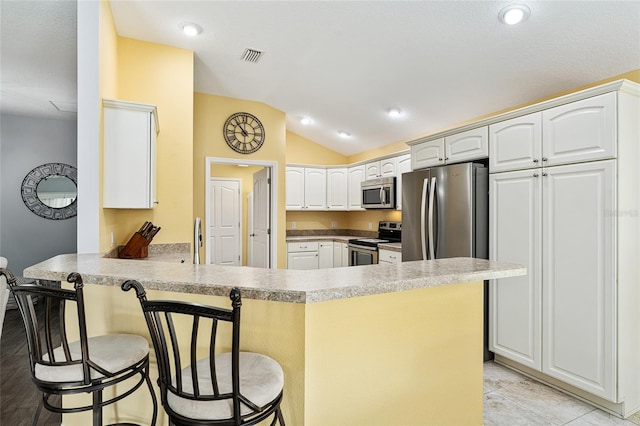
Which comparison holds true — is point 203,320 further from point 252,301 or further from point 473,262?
point 473,262

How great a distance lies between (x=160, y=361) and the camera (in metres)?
1.18

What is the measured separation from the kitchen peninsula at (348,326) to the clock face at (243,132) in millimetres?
3255

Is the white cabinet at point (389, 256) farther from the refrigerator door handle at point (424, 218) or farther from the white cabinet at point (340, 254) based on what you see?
the white cabinet at point (340, 254)

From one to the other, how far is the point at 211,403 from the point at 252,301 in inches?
17.3

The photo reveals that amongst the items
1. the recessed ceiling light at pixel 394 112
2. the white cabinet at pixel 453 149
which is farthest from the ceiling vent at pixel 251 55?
the white cabinet at pixel 453 149

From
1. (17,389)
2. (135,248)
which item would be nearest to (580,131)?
(135,248)

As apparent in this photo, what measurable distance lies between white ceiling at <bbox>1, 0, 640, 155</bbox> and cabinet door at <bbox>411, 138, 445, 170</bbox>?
610mm

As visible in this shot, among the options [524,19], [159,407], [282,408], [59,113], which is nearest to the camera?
[282,408]

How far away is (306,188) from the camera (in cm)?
594

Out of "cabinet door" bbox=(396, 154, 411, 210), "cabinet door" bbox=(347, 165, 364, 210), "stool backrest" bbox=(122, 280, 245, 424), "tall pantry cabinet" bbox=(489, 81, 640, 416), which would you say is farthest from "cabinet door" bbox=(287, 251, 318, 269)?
"stool backrest" bbox=(122, 280, 245, 424)

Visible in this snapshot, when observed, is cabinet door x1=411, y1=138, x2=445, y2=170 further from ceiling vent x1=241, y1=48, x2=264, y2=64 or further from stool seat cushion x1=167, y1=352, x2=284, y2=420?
stool seat cushion x1=167, y1=352, x2=284, y2=420

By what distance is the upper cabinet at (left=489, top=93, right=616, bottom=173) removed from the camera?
88.7 inches

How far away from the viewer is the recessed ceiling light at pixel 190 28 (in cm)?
313

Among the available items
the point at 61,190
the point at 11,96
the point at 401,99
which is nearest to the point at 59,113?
the point at 11,96
